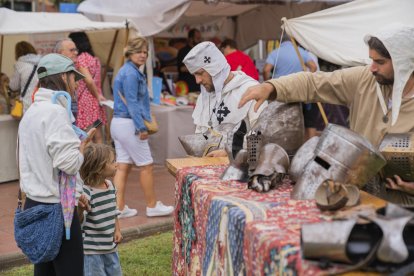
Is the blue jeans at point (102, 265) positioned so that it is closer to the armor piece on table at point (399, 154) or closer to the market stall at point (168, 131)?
the armor piece on table at point (399, 154)

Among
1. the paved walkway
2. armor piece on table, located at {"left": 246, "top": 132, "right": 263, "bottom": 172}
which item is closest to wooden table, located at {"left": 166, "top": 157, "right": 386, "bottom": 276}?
armor piece on table, located at {"left": 246, "top": 132, "right": 263, "bottom": 172}

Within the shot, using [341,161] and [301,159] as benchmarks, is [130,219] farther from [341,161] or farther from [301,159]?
[341,161]

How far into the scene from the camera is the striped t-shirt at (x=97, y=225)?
384 cm

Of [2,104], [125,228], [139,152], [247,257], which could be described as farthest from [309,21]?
[247,257]

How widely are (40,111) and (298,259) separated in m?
1.68

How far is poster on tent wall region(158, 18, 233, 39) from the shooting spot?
37.5 ft

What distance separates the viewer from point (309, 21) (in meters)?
7.20

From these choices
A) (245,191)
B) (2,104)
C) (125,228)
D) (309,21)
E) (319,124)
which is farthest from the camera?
(319,124)

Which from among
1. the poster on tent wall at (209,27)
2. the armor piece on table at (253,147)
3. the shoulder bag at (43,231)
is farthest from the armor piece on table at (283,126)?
the poster on tent wall at (209,27)

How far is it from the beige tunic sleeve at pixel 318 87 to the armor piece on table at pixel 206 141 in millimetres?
837

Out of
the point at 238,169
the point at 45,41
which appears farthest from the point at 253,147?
the point at 45,41

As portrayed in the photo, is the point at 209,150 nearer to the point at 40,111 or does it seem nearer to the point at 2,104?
the point at 40,111

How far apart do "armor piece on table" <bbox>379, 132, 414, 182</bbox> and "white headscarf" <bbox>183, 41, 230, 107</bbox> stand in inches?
68.7

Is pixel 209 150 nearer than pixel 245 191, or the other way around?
pixel 245 191
